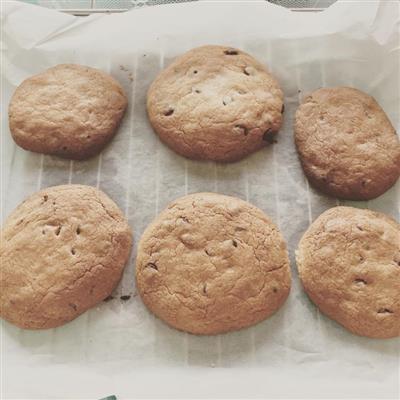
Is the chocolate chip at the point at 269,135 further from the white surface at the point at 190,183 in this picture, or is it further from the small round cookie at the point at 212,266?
the small round cookie at the point at 212,266

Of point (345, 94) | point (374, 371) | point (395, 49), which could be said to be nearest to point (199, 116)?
point (345, 94)

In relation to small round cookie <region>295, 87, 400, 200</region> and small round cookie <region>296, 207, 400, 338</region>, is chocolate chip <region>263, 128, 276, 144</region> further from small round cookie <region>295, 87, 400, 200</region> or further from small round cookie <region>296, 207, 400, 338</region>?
small round cookie <region>296, 207, 400, 338</region>

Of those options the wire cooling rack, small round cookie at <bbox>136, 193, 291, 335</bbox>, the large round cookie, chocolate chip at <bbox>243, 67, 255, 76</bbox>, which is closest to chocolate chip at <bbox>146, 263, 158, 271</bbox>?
small round cookie at <bbox>136, 193, 291, 335</bbox>

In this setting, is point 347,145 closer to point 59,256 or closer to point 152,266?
point 152,266

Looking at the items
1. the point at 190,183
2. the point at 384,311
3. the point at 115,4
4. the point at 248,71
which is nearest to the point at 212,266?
the point at 190,183

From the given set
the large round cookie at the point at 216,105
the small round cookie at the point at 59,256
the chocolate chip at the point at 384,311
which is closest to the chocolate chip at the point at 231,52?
the large round cookie at the point at 216,105
